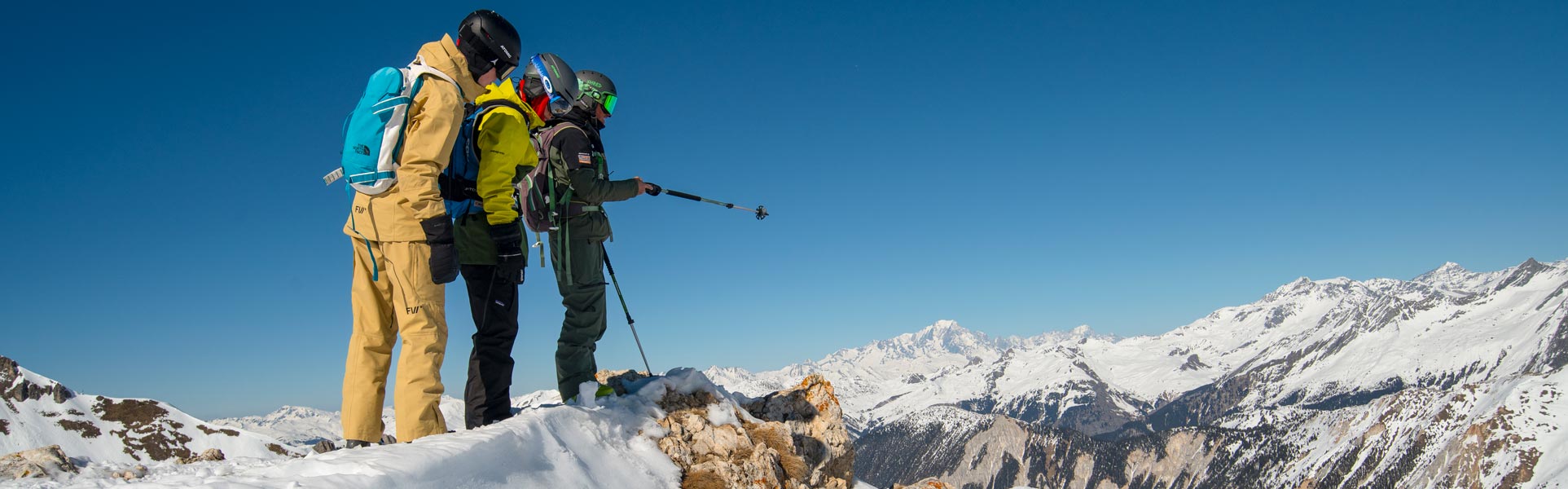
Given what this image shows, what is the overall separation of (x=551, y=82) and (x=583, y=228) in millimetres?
1790

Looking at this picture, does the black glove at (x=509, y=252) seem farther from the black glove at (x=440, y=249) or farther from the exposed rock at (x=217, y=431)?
the exposed rock at (x=217, y=431)

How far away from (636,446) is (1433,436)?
262398mm

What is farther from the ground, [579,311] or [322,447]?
[579,311]

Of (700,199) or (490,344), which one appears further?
(700,199)

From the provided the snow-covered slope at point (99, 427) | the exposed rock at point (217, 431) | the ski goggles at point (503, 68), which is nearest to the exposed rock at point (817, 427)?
the ski goggles at point (503, 68)

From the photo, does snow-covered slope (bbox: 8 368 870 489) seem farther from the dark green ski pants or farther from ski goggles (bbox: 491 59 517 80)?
ski goggles (bbox: 491 59 517 80)

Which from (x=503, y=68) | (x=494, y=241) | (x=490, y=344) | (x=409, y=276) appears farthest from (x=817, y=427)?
A: (x=503, y=68)

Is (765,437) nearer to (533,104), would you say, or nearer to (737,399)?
(737,399)

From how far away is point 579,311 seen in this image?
31.1 feet

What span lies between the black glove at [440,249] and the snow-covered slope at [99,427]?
2424 inches

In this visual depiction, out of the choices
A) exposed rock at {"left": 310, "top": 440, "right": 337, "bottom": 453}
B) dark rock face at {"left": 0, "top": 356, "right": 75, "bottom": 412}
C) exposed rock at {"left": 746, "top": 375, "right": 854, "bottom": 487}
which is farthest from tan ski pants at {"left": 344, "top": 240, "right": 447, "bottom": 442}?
dark rock face at {"left": 0, "top": 356, "right": 75, "bottom": 412}

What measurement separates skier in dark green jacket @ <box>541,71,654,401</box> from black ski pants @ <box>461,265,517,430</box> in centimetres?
124

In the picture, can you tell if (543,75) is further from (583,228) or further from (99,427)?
(99,427)

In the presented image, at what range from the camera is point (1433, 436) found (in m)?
200
